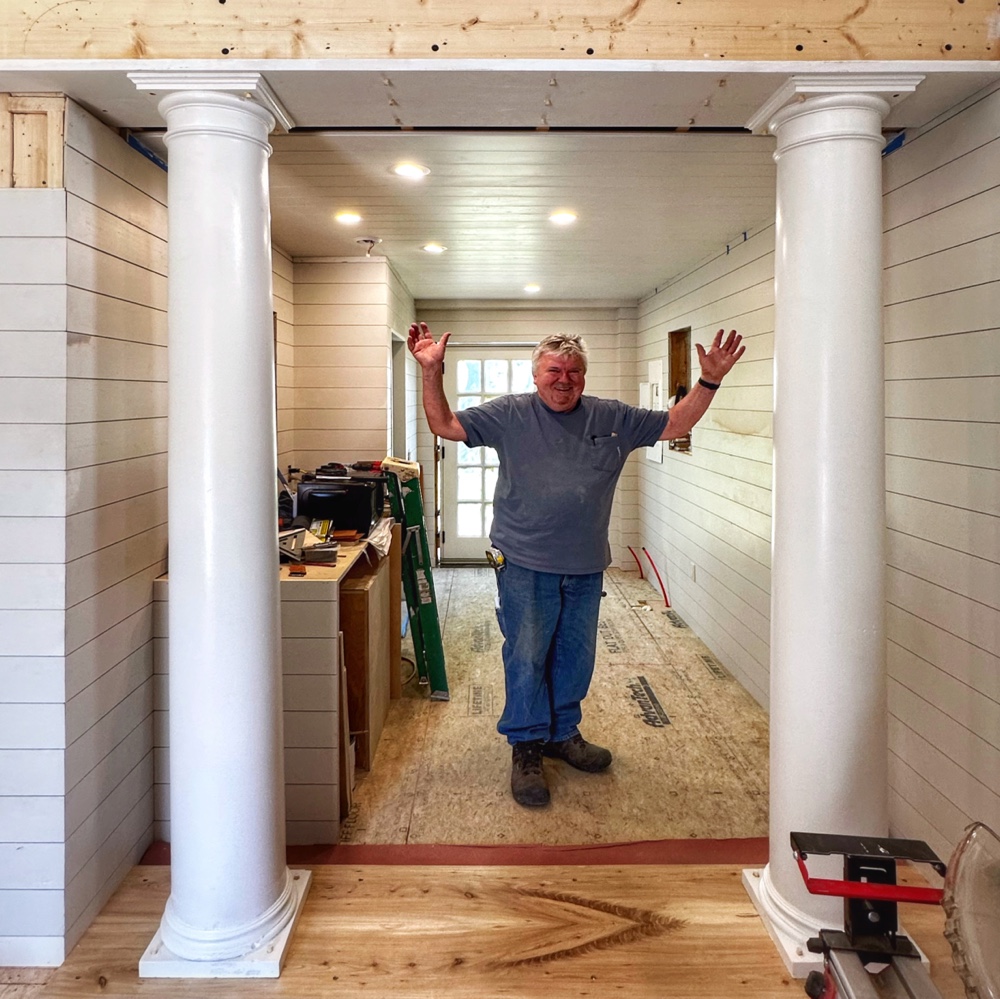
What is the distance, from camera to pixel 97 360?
2.13 meters

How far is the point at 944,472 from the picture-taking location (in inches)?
88.3

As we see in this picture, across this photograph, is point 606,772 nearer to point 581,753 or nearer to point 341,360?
point 581,753

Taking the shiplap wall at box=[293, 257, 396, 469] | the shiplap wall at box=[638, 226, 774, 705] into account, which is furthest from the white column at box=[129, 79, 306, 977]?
the shiplap wall at box=[293, 257, 396, 469]

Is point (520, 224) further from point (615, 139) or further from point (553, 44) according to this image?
point (553, 44)

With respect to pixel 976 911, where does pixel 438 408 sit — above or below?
above

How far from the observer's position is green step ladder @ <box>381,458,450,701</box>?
3.86 metres

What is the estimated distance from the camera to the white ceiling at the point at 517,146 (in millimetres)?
1887

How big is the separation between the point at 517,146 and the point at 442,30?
0.79 meters

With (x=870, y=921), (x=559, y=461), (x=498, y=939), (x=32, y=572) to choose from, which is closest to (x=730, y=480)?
(x=559, y=461)

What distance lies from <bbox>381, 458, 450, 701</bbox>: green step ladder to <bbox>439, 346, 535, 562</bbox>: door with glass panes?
2.96 m

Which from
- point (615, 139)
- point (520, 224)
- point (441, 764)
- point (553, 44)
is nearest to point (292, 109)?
point (553, 44)

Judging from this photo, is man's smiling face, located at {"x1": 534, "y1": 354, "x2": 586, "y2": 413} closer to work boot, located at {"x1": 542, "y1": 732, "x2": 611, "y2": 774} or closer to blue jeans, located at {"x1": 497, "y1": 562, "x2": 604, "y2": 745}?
blue jeans, located at {"x1": 497, "y1": 562, "x2": 604, "y2": 745}

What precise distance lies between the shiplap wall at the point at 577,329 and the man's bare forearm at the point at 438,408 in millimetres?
4218

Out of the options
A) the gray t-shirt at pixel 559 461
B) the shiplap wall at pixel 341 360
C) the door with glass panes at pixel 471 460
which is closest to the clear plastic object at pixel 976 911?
the gray t-shirt at pixel 559 461
